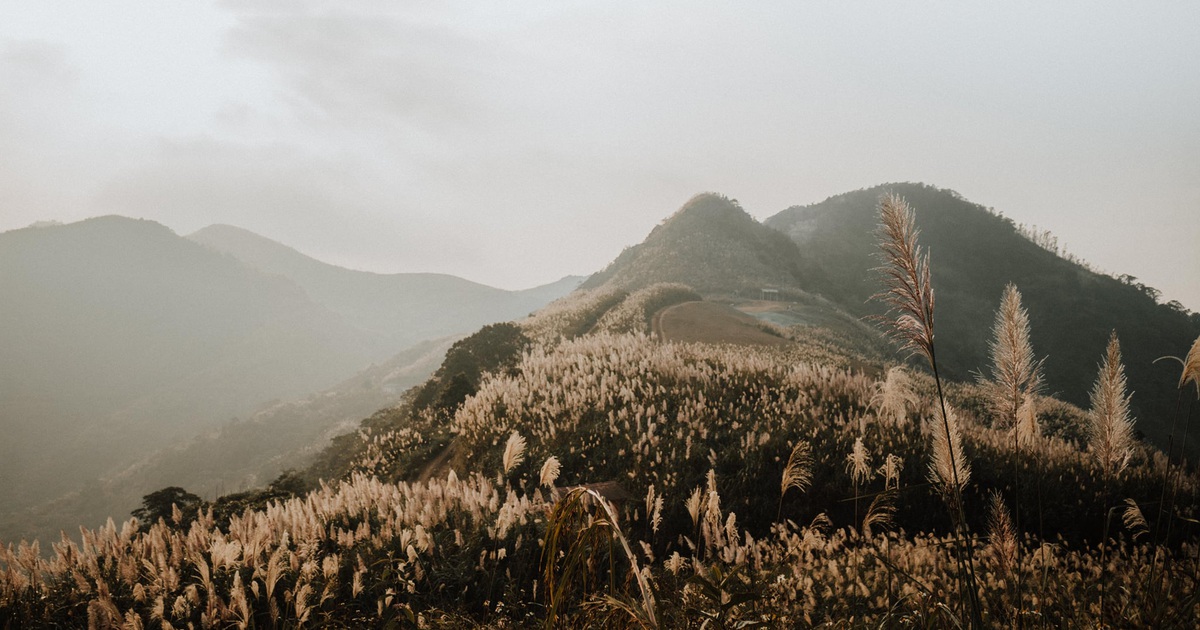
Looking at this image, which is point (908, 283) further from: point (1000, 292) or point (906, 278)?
point (1000, 292)

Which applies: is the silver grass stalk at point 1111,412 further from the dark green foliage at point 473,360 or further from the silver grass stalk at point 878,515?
the dark green foliage at point 473,360

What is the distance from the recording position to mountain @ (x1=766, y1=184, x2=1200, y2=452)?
205 feet

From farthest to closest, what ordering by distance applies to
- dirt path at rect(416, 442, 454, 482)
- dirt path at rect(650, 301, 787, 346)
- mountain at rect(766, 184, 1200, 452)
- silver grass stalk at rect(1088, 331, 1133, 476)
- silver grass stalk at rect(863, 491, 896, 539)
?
mountain at rect(766, 184, 1200, 452) → dirt path at rect(650, 301, 787, 346) → dirt path at rect(416, 442, 454, 482) → silver grass stalk at rect(863, 491, 896, 539) → silver grass stalk at rect(1088, 331, 1133, 476)

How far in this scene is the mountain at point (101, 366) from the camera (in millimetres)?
109188

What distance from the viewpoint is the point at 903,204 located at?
8.52 ft

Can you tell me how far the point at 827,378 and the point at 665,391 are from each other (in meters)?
3.29

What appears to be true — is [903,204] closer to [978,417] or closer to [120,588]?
[120,588]

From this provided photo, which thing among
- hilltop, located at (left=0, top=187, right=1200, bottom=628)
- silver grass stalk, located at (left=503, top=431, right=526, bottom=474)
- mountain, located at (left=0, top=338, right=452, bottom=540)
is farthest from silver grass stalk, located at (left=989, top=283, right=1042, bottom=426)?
mountain, located at (left=0, top=338, right=452, bottom=540)

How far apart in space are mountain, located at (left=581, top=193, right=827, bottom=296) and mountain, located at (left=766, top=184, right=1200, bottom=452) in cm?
934

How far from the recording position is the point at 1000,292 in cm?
8288

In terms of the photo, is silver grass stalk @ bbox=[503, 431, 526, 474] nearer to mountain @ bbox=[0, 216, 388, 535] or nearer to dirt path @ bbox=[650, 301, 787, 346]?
dirt path @ bbox=[650, 301, 787, 346]

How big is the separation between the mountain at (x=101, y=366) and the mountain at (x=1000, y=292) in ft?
442

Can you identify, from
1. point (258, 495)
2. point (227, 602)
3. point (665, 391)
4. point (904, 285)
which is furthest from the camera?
point (665, 391)

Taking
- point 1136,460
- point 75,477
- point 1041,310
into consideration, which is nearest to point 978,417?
point 1136,460
